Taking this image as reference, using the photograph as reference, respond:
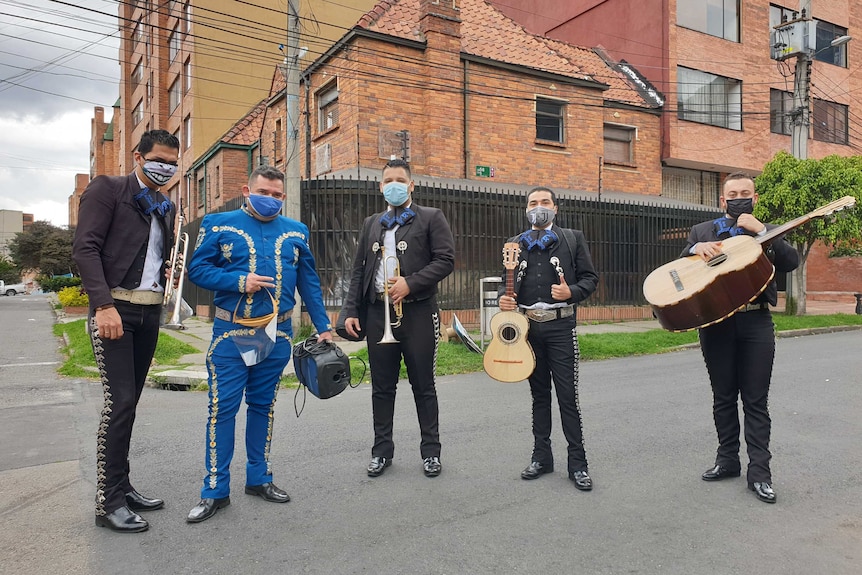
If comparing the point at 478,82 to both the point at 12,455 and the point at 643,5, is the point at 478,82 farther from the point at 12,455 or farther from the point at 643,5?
the point at 12,455

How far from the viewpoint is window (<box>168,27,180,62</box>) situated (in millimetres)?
32763

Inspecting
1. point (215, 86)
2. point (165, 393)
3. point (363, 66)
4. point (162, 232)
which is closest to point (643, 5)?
point (363, 66)

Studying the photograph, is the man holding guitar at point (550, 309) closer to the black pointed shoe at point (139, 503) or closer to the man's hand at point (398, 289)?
the man's hand at point (398, 289)

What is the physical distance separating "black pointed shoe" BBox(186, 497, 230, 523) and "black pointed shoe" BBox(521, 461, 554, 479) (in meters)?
2.00

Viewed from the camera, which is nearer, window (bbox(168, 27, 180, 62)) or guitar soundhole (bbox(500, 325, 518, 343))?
guitar soundhole (bbox(500, 325, 518, 343))

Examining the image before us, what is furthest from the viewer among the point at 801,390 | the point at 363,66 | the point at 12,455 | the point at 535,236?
the point at 363,66

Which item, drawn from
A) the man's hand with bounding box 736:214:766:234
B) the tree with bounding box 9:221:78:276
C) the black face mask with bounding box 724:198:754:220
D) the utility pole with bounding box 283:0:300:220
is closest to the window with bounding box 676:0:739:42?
the utility pole with bounding box 283:0:300:220

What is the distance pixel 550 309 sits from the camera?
4375 mm

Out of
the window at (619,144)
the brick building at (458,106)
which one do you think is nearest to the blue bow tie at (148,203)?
the brick building at (458,106)

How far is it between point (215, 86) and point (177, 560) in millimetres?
29744

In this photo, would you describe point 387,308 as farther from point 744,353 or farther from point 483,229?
point 483,229

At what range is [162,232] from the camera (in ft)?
12.5

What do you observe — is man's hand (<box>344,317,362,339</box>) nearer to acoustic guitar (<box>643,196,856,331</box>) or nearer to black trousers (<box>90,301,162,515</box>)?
black trousers (<box>90,301,162,515</box>)

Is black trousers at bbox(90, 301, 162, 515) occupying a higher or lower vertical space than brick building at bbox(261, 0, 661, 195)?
lower
